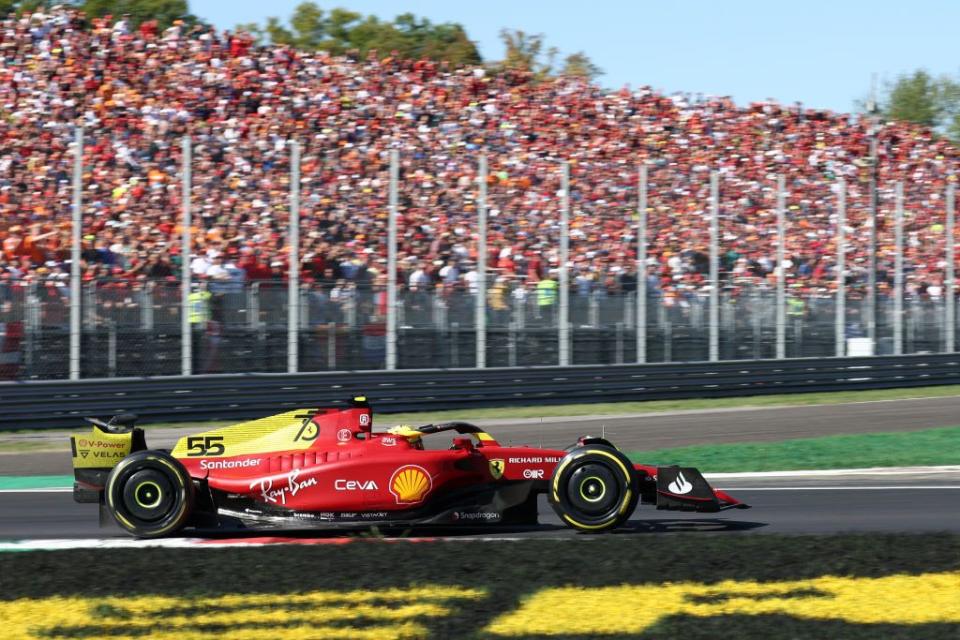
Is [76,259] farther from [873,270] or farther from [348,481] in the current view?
[873,270]

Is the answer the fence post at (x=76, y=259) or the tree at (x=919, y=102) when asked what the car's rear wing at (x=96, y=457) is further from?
the tree at (x=919, y=102)

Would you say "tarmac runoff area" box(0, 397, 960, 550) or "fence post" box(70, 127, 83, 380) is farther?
"fence post" box(70, 127, 83, 380)

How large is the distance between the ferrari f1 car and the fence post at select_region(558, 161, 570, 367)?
11.2m

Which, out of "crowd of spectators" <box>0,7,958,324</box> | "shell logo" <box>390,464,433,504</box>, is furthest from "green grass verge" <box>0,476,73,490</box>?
"shell logo" <box>390,464,433,504</box>

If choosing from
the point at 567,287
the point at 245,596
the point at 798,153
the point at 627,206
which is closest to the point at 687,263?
the point at 627,206

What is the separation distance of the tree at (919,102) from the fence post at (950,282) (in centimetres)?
3006

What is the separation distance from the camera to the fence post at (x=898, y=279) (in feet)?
81.1

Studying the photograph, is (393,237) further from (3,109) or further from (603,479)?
(603,479)

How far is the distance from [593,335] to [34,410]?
835cm

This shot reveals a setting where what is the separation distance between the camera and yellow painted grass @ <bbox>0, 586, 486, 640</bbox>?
6.18m

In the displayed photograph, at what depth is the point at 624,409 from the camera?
20.5m

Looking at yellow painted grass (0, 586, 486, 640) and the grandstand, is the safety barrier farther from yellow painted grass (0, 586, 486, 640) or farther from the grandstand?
yellow painted grass (0, 586, 486, 640)

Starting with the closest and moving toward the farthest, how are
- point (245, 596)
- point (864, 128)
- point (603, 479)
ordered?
1. point (245, 596)
2. point (603, 479)
3. point (864, 128)

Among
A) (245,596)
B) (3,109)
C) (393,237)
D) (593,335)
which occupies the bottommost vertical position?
(245,596)
